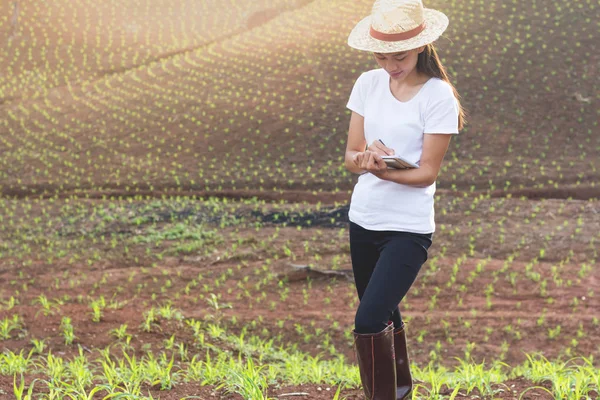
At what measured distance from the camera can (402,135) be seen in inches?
118

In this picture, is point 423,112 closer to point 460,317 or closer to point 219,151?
point 460,317

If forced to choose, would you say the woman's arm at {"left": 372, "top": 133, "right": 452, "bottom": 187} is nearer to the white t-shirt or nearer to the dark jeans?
the white t-shirt

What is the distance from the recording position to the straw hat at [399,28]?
294cm

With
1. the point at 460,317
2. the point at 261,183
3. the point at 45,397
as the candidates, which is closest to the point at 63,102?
the point at 261,183

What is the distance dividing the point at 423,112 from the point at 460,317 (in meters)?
5.69

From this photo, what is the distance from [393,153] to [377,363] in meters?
0.84

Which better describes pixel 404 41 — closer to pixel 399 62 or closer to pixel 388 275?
pixel 399 62

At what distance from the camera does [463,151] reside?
1827 centimetres

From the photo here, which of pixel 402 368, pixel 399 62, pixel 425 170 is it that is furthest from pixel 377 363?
pixel 399 62

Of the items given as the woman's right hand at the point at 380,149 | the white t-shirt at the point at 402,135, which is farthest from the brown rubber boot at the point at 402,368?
the woman's right hand at the point at 380,149

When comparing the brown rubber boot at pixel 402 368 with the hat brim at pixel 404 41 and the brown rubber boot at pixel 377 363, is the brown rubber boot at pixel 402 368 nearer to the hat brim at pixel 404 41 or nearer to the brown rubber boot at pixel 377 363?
the brown rubber boot at pixel 377 363

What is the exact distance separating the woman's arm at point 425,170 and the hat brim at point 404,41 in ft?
1.20

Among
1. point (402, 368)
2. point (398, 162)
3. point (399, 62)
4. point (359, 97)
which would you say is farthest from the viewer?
point (402, 368)

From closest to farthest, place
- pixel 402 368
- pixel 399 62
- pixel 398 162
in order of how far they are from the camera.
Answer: pixel 398 162
pixel 399 62
pixel 402 368
